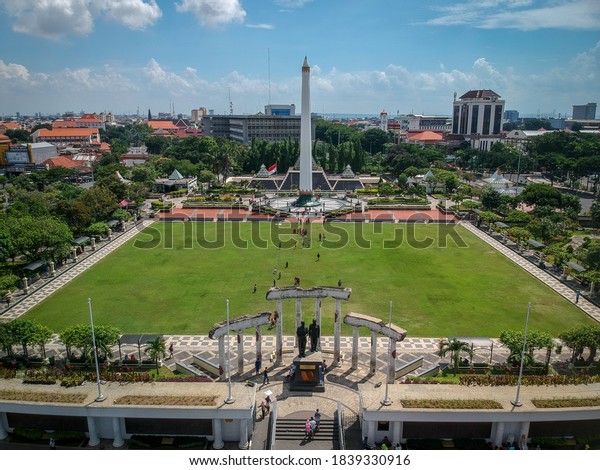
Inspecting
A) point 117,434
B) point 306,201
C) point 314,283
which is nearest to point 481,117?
point 306,201

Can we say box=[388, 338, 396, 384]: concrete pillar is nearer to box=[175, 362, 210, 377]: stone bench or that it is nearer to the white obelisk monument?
box=[175, 362, 210, 377]: stone bench

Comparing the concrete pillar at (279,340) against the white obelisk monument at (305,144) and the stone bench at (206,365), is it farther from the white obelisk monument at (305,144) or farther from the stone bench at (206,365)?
the white obelisk monument at (305,144)

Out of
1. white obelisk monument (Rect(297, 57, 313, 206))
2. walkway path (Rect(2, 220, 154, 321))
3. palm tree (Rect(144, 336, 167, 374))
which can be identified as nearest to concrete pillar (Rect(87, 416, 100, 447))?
palm tree (Rect(144, 336, 167, 374))

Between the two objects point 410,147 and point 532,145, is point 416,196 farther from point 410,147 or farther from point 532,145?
point 532,145

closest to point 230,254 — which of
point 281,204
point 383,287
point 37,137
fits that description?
point 383,287

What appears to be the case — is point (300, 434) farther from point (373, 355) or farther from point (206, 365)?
point (206, 365)

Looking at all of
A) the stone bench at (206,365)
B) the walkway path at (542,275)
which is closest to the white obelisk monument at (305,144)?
the walkway path at (542,275)
